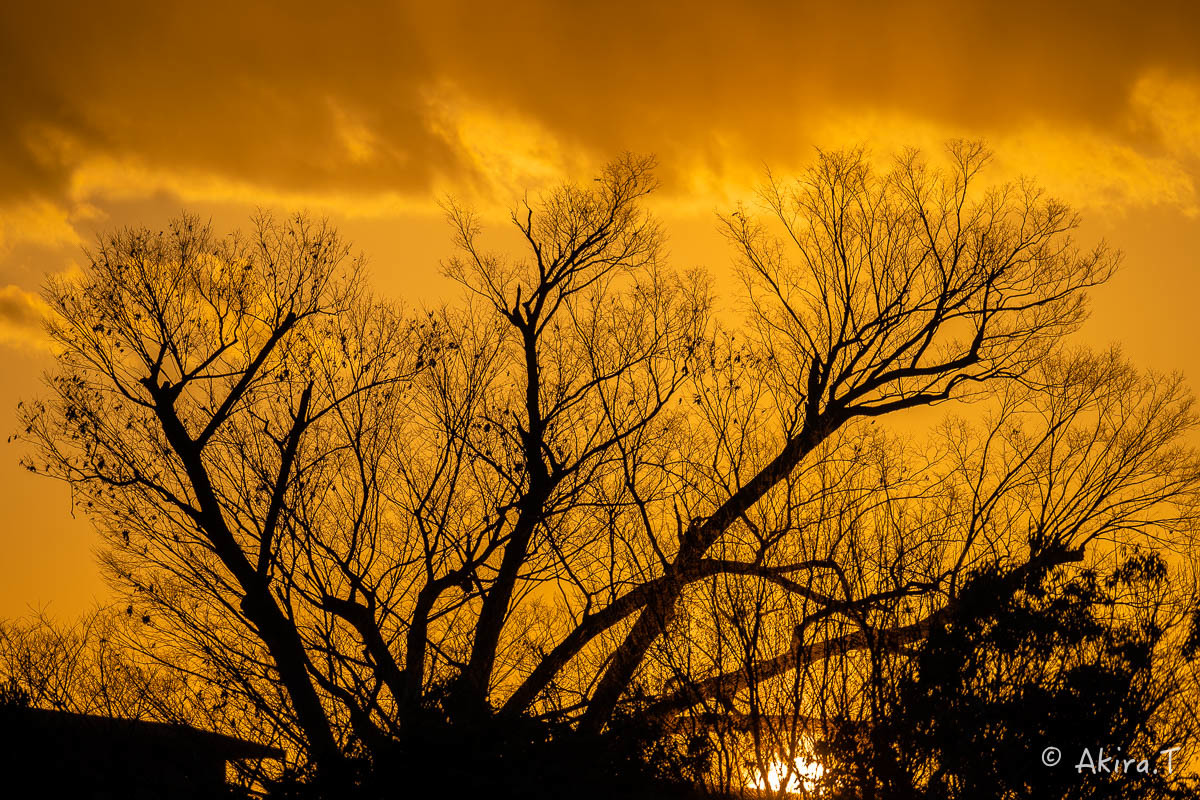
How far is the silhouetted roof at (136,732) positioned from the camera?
16.0m

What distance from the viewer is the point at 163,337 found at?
1638cm

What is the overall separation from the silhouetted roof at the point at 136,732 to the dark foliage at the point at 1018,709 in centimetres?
909

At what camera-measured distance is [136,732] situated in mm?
16609

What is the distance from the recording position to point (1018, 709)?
1229 centimetres

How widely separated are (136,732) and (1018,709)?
12.9m

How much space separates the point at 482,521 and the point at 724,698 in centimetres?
587

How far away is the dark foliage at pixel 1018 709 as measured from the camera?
39.0 feet

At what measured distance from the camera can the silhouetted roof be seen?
16.0 metres

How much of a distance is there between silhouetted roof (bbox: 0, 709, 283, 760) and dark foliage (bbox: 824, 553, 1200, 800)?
9.09 metres

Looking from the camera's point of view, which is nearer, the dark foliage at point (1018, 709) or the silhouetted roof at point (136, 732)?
the dark foliage at point (1018, 709)

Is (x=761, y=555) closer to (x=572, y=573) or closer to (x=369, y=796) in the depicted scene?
(x=572, y=573)

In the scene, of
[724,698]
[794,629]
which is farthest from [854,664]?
[724,698]

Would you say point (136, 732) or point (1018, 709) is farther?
point (136, 732)

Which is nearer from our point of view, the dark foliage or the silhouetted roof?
the dark foliage
